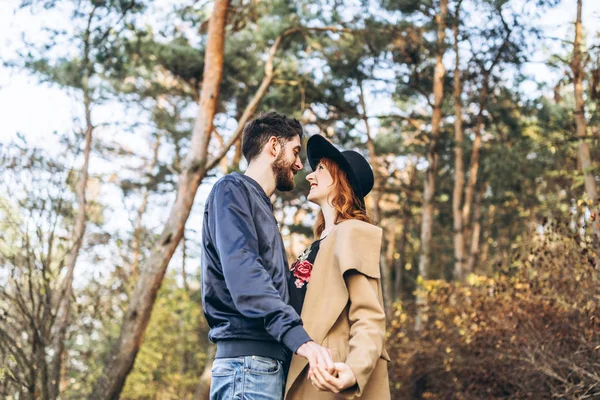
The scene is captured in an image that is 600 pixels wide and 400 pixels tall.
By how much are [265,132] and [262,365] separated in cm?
104

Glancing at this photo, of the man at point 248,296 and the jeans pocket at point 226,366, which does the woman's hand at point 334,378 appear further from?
the jeans pocket at point 226,366

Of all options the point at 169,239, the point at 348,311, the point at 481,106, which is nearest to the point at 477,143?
the point at 481,106

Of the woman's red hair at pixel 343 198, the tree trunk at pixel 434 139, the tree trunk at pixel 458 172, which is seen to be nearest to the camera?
the woman's red hair at pixel 343 198

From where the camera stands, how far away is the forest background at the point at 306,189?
6570 mm

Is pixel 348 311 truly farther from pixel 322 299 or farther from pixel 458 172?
pixel 458 172

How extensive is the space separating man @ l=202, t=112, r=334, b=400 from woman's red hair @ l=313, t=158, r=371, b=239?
0.39 metres

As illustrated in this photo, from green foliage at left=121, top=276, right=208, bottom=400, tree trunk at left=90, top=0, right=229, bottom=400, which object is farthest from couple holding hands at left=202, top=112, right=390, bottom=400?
green foliage at left=121, top=276, right=208, bottom=400

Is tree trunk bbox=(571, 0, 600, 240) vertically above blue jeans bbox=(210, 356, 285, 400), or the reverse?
tree trunk bbox=(571, 0, 600, 240)

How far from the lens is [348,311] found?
9.37 feet

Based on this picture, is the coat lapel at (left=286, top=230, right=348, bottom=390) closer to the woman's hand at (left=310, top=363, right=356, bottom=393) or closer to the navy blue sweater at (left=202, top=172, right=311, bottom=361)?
the navy blue sweater at (left=202, top=172, right=311, bottom=361)

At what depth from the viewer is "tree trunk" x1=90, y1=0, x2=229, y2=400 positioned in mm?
8508

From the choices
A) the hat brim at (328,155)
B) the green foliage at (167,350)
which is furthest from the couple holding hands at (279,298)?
the green foliage at (167,350)

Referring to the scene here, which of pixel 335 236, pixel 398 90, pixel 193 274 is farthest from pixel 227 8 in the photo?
pixel 193 274

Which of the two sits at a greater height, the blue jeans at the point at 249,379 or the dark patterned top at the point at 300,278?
the dark patterned top at the point at 300,278
